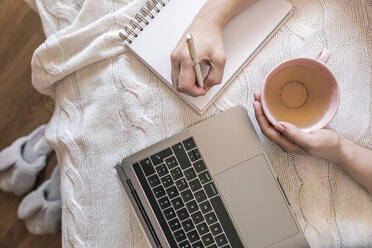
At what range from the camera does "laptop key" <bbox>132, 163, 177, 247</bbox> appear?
2.08 ft

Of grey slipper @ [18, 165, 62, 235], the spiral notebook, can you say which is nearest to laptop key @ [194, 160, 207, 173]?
the spiral notebook

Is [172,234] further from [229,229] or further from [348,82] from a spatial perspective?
[348,82]

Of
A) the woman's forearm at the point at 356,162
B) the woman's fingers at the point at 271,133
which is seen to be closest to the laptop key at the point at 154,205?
the woman's fingers at the point at 271,133

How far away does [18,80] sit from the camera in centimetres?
120

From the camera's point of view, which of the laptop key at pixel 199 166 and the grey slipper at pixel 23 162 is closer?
the laptop key at pixel 199 166

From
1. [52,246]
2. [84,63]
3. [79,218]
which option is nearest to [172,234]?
[79,218]

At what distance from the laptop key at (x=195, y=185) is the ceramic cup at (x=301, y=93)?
17 cm

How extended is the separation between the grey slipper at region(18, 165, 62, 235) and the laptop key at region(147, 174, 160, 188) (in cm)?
58

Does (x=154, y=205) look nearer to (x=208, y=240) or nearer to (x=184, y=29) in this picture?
(x=208, y=240)

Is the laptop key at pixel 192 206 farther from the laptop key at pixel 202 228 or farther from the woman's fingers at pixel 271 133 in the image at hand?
the woman's fingers at pixel 271 133

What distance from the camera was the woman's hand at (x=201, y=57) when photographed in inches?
24.3

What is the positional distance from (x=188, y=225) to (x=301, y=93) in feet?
1.02

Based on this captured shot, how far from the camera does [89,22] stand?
0.72m

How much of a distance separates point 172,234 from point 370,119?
432 millimetres
